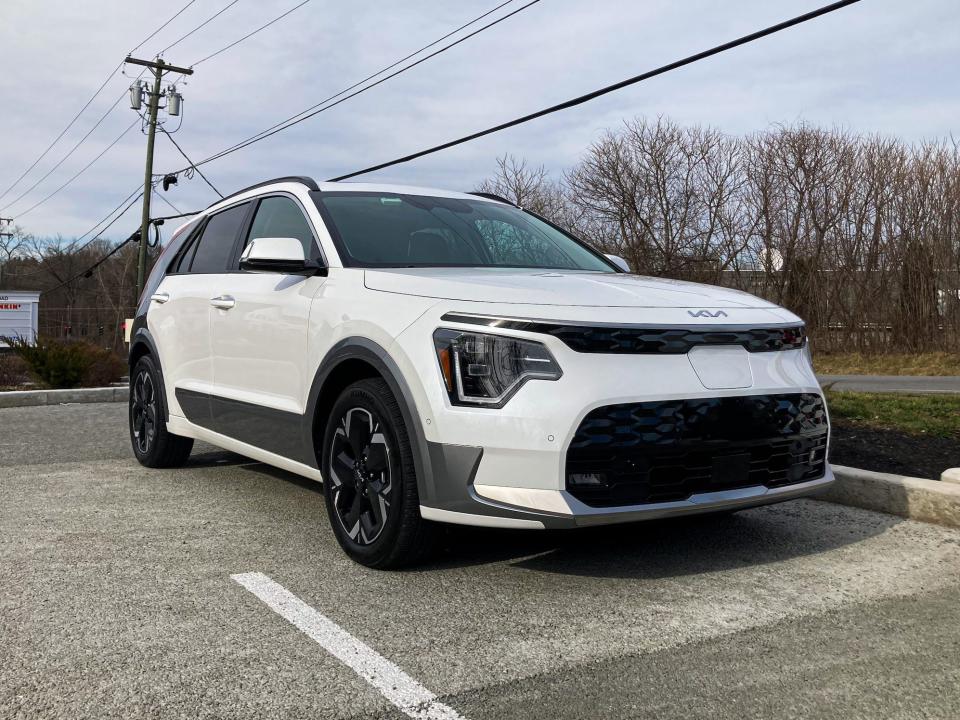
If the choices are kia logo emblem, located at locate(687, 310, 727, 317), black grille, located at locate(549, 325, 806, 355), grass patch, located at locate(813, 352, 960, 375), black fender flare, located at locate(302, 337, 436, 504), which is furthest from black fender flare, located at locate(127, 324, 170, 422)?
grass patch, located at locate(813, 352, 960, 375)

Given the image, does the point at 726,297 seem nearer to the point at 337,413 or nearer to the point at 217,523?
the point at 337,413

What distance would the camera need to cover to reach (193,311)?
5852 mm

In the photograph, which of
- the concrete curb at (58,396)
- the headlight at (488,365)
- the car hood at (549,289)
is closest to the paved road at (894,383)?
the concrete curb at (58,396)

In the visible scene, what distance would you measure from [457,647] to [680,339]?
144 centimetres

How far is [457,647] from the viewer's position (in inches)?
122

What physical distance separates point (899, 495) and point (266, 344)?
348 cm

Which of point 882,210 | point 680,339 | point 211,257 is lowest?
point 680,339

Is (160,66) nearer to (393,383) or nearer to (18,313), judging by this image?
(18,313)

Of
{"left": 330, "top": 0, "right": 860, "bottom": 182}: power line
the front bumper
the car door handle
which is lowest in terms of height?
the front bumper

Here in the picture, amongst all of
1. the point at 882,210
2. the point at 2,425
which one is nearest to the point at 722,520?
the point at 2,425

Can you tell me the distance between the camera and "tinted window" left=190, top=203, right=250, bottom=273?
5.78 m

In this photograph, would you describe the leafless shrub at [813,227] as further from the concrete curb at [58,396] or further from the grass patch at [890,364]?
the concrete curb at [58,396]

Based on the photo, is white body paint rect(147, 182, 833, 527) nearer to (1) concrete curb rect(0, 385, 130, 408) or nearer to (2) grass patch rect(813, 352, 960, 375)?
(1) concrete curb rect(0, 385, 130, 408)

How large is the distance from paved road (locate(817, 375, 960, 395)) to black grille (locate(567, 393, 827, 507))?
36.0 feet
